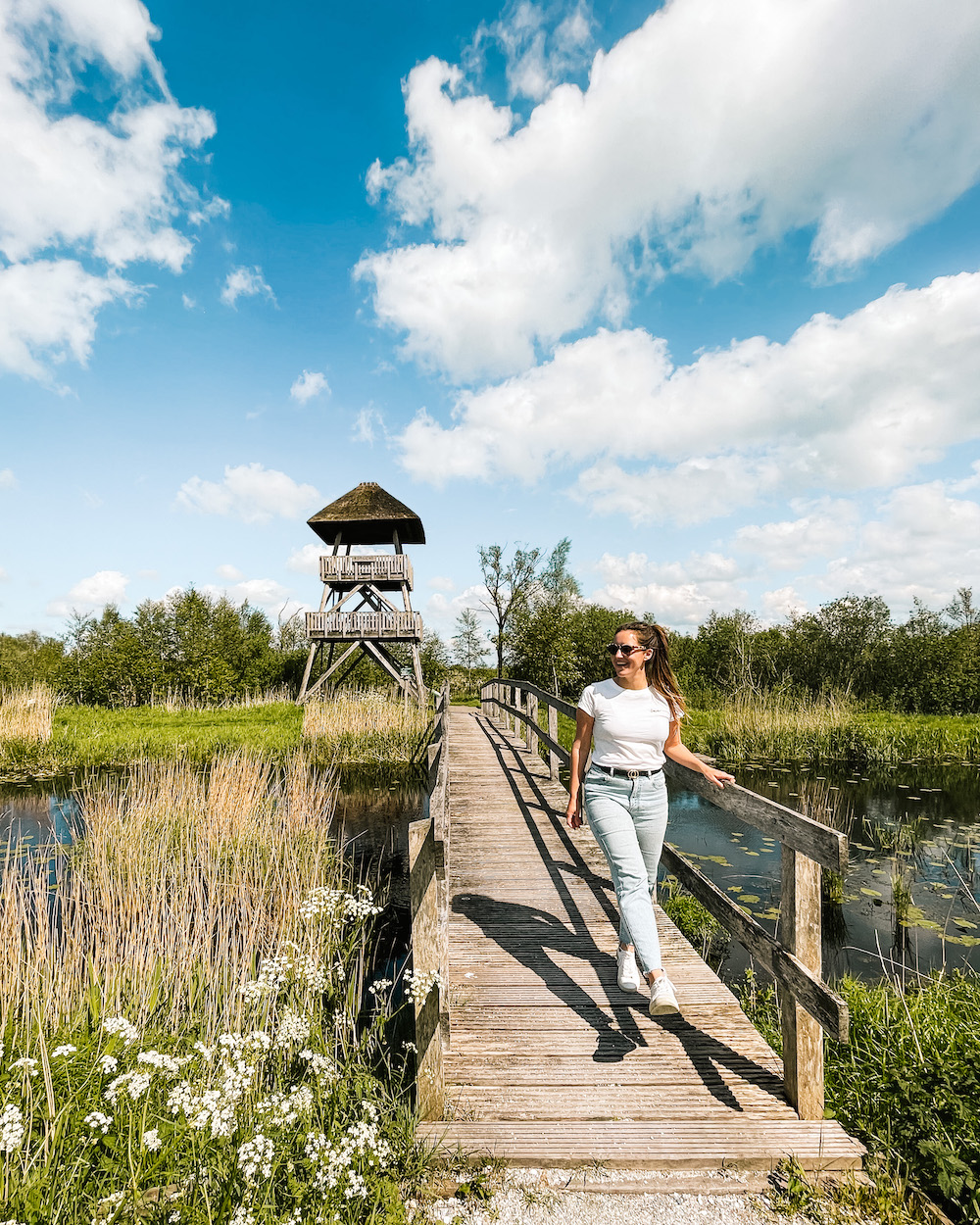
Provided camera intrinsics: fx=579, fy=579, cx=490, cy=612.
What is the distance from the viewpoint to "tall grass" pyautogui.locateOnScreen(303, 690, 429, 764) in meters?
14.2

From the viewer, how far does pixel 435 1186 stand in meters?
2.18

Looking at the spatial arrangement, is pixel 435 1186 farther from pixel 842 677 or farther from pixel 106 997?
pixel 842 677

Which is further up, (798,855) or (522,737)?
(798,855)

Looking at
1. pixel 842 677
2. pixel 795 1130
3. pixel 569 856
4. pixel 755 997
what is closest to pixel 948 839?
pixel 755 997

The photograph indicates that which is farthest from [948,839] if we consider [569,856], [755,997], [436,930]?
[436,930]

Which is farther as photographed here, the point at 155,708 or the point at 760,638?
the point at 760,638

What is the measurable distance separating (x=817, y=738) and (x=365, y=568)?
50.6 feet

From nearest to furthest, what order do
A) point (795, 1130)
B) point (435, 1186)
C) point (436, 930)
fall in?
point (435, 1186) < point (795, 1130) < point (436, 930)

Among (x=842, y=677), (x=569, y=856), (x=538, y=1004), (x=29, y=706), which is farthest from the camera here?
(x=842, y=677)

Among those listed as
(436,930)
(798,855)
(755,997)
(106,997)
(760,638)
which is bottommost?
(755,997)

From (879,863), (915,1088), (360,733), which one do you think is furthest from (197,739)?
(915,1088)

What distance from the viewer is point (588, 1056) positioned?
112 inches

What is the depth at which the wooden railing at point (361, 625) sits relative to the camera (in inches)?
803

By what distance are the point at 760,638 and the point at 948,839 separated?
31.6 meters
